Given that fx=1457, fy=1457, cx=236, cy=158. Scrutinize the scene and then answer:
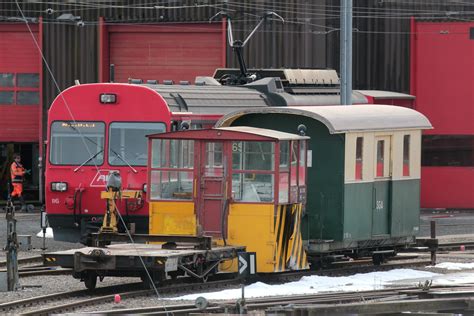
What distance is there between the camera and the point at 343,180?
20922 mm

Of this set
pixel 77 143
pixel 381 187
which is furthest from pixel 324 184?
pixel 77 143

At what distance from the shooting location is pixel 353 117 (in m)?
21.5

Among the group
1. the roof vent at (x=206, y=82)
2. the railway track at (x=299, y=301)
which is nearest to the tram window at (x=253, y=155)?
the railway track at (x=299, y=301)

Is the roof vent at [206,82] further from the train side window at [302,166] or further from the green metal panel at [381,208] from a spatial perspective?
the train side window at [302,166]

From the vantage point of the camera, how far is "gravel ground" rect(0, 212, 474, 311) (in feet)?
59.8

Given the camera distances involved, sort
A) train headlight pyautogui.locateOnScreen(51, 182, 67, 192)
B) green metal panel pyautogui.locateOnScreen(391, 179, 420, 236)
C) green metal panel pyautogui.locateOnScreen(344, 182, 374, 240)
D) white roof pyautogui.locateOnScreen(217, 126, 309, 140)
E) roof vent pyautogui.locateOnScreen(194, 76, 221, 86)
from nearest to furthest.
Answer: white roof pyautogui.locateOnScreen(217, 126, 309, 140), green metal panel pyautogui.locateOnScreen(344, 182, 374, 240), green metal panel pyautogui.locateOnScreen(391, 179, 420, 236), train headlight pyautogui.locateOnScreen(51, 182, 67, 192), roof vent pyautogui.locateOnScreen(194, 76, 221, 86)

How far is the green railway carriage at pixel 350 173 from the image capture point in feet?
68.7

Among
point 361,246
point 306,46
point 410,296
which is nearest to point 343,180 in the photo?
point 361,246

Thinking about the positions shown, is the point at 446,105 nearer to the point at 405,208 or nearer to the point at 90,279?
the point at 405,208

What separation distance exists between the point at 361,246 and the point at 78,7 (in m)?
19.3

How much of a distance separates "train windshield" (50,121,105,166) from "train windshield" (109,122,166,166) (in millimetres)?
207

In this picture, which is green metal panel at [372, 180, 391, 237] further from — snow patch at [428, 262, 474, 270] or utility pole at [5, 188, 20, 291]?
utility pole at [5, 188, 20, 291]

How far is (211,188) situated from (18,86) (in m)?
21.0

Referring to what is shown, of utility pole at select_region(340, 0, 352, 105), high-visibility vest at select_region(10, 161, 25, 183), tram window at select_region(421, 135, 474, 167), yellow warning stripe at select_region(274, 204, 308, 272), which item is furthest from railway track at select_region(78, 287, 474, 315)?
tram window at select_region(421, 135, 474, 167)
